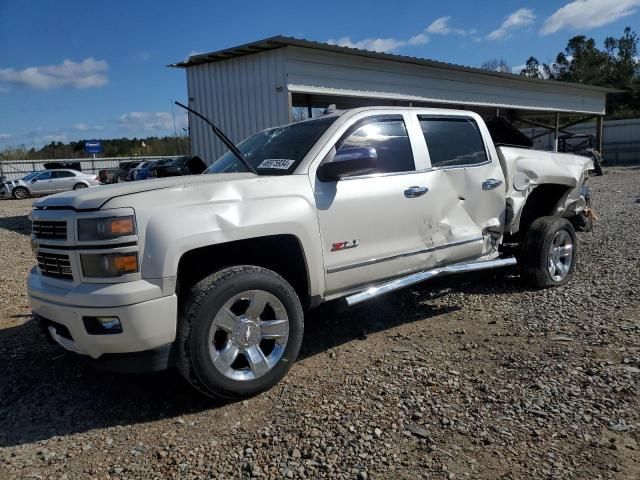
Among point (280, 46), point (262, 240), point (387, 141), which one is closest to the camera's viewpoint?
point (262, 240)

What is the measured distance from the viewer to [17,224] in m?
14.8

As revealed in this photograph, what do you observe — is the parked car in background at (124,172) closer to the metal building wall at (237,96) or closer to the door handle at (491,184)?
the metal building wall at (237,96)

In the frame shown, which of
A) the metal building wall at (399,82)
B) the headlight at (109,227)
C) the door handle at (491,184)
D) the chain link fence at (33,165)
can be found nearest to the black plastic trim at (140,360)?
the headlight at (109,227)

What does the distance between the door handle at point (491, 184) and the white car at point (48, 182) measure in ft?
86.1

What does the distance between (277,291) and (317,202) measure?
0.73m

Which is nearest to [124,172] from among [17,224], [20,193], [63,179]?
[63,179]

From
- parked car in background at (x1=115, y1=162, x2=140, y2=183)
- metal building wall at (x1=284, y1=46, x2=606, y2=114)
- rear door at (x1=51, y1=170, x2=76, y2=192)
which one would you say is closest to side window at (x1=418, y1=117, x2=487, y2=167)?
metal building wall at (x1=284, y1=46, x2=606, y2=114)

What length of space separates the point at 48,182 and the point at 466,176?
28.1 m

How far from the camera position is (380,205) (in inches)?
166

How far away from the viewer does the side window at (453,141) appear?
4812 mm

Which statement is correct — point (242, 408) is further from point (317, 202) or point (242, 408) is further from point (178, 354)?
point (317, 202)

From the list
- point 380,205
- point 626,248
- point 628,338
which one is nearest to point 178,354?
point 380,205

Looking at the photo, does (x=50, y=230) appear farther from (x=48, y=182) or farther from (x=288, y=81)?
(x=48, y=182)

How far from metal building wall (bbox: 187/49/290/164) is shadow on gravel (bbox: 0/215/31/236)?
15.0 feet
